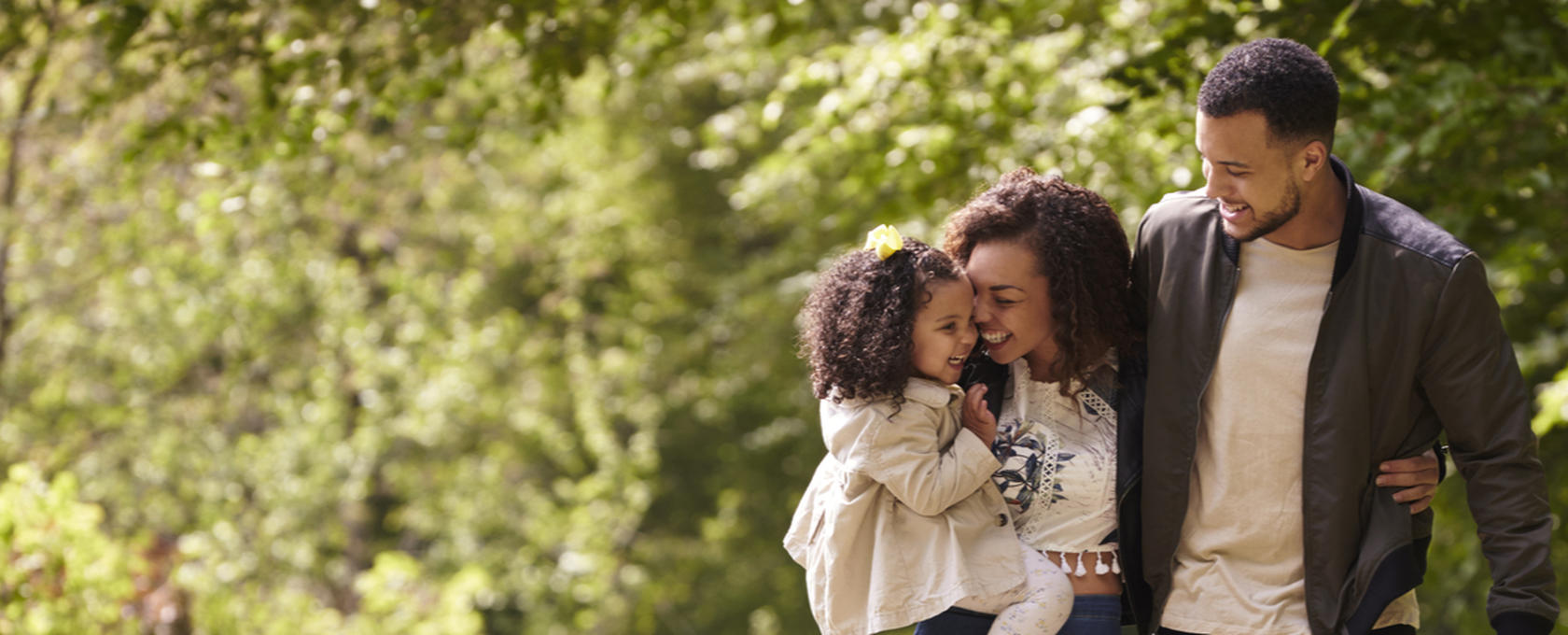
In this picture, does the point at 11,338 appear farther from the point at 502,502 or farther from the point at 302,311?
the point at 502,502

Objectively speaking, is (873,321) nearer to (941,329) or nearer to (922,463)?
(941,329)

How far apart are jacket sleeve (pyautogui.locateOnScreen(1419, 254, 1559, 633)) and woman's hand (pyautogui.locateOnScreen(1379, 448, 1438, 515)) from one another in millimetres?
84

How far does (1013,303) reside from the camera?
242 cm

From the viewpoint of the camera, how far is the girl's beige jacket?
7.61 feet

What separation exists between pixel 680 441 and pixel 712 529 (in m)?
1.52

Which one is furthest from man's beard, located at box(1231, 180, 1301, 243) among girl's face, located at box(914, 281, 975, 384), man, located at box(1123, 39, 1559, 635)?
girl's face, located at box(914, 281, 975, 384)

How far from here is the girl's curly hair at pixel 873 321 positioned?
2.35 meters

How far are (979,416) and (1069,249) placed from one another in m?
0.32

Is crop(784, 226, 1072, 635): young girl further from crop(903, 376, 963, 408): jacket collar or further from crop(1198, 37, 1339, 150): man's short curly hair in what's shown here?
crop(1198, 37, 1339, 150): man's short curly hair

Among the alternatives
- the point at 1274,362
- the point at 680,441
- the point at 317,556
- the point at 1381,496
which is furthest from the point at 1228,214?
the point at 680,441

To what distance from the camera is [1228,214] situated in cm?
225

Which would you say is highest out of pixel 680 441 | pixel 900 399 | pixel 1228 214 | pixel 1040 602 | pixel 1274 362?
pixel 1228 214

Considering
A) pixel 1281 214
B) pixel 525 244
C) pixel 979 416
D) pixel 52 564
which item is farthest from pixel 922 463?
pixel 525 244

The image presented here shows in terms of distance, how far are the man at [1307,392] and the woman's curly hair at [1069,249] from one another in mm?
90
